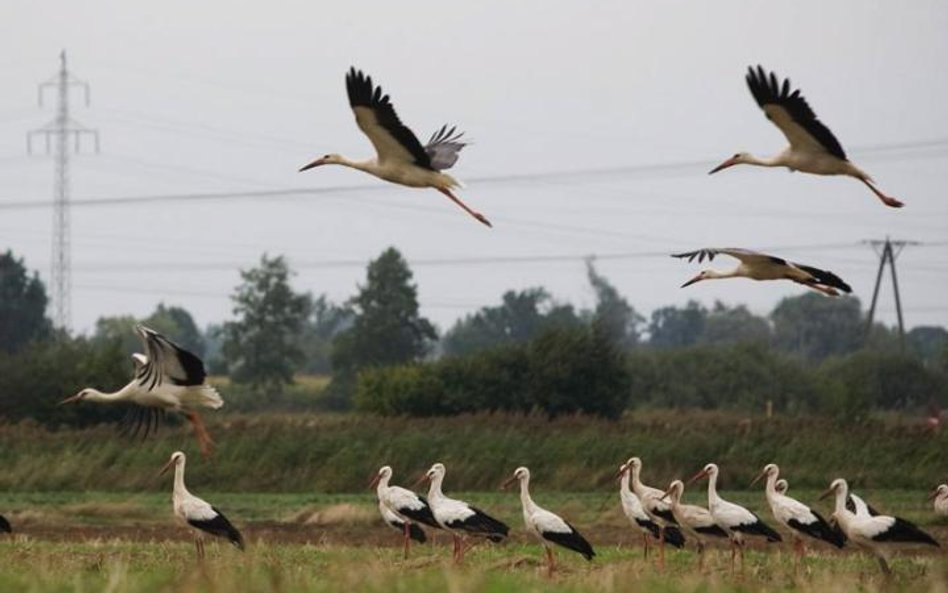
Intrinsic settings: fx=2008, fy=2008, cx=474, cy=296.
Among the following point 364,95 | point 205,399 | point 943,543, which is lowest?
point 943,543

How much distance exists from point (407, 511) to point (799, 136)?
5980mm

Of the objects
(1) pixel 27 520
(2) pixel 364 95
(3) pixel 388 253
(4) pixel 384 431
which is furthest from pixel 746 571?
(3) pixel 388 253

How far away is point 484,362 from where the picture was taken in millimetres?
44844

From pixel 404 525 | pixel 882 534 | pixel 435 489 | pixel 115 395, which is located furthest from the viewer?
pixel 404 525

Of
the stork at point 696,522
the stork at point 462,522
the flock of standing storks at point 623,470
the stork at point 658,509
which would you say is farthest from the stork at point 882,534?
the stork at point 462,522

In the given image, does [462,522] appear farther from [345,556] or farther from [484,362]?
[484,362]

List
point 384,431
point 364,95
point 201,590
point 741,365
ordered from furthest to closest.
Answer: point 741,365 < point 384,431 < point 364,95 < point 201,590

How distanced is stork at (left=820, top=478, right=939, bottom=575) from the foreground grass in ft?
0.60

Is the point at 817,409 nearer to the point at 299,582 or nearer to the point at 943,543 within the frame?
the point at 943,543

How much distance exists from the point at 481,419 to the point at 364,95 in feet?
58.3

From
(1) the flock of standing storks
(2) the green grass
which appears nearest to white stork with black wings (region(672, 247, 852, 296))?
(1) the flock of standing storks

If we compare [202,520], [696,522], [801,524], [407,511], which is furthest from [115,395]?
[801,524]

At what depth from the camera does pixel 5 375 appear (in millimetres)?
41094

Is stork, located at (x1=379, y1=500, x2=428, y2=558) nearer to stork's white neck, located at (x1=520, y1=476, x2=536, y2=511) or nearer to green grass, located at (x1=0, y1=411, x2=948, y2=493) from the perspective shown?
stork's white neck, located at (x1=520, y1=476, x2=536, y2=511)
